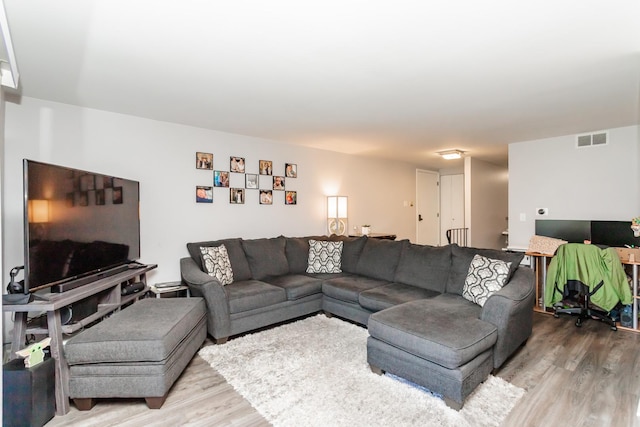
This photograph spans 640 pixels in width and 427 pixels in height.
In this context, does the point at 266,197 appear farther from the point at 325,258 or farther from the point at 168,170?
the point at 168,170

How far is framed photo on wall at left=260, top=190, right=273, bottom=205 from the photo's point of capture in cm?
450

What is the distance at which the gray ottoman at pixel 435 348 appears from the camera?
200cm

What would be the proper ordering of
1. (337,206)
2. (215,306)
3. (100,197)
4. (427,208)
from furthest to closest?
(427,208) → (337,206) → (215,306) → (100,197)

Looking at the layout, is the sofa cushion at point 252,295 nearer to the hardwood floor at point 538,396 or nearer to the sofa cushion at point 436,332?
the hardwood floor at point 538,396

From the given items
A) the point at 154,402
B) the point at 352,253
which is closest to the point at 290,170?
the point at 352,253

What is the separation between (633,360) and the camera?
8.59ft

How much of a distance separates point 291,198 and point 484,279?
287 cm

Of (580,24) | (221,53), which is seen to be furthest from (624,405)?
(221,53)

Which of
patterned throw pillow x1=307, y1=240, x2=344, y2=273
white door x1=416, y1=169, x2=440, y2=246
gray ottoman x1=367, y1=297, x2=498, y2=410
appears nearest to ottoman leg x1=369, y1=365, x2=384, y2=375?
gray ottoman x1=367, y1=297, x2=498, y2=410

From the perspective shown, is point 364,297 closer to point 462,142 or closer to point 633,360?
point 633,360

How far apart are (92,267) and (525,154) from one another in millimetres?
5486

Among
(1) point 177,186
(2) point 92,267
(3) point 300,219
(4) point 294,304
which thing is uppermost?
(1) point 177,186

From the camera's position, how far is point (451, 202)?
757cm

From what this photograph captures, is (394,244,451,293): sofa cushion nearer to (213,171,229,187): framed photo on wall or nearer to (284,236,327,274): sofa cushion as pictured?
(284,236,327,274): sofa cushion
